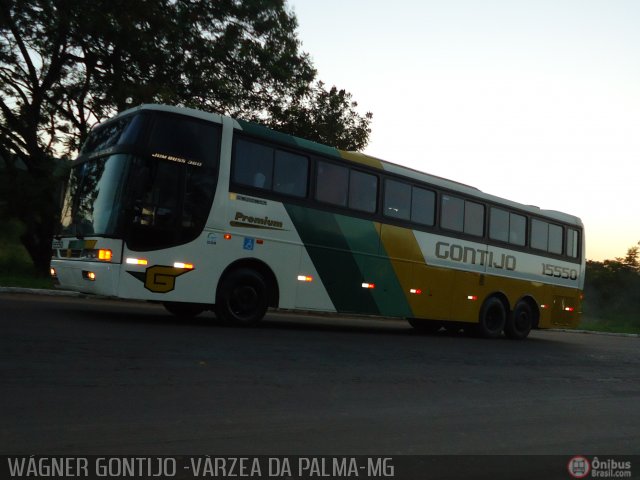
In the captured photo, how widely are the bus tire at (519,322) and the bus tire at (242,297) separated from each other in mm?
7538

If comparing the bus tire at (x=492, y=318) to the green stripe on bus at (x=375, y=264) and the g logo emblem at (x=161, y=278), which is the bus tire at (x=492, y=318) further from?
the g logo emblem at (x=161, y=278)

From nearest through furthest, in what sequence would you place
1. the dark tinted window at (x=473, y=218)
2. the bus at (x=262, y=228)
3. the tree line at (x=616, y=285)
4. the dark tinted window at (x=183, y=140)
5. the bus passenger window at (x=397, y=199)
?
the bus at (x=262, y=228), the dark tinted window at (x=183, y=140), the bus passenger window at (x=397, y=199), the dark tinted window at (x=473, y=218), the tree line at (x=616, y=285)

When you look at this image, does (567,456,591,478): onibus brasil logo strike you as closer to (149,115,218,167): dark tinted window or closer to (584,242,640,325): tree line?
(149,115,218,167): dark tinted window

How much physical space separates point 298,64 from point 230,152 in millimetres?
14127

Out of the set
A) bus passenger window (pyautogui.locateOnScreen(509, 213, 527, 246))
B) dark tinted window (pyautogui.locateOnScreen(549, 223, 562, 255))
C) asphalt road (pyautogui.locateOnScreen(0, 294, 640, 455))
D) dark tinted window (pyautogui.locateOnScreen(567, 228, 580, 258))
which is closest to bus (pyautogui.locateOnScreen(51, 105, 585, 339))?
bus passenger window (pyautogui.locateOnScreen(509, 213, 527, 246))

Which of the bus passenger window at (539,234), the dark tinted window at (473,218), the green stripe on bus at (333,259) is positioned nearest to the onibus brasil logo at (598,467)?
the green stripe on bus at (333,259)

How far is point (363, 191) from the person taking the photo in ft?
44.6

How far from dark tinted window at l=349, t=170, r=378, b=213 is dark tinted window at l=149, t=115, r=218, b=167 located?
3.21m

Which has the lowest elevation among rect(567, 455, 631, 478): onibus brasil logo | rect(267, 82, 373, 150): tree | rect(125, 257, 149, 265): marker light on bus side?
rect(567, 455, 631, 478): onibus brasil logo

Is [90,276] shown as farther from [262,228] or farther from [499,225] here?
[499,225]

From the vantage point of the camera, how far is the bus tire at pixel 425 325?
16969 millimetres

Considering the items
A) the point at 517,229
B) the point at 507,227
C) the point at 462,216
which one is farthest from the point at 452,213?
the point at 517,229

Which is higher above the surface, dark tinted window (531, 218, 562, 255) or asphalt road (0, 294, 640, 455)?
dark tinted window (531, 218, 562, 255)

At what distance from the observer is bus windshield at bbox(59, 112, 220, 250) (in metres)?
10.6
